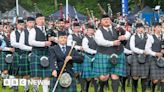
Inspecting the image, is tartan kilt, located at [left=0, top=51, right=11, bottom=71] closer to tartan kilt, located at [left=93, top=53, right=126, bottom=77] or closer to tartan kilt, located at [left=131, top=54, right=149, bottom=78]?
tartan kilt, located at [left=131, top=54, right=149, bottom=78]

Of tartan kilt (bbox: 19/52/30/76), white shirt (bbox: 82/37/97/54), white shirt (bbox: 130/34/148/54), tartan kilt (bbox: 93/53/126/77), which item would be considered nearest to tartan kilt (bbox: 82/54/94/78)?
white shirt (bbox: 82/37/97/54)

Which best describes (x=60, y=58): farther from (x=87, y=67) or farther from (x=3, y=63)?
(x=3, y=63)

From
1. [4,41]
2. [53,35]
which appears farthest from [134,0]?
[53,35]

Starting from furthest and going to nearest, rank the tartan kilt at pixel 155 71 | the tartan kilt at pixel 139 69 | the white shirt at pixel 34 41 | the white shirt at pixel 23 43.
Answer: the tartan kilt at pixel 139 69, the tartan kilt at pixel 155 71, the white shirt at pixel 23 43, the white shirt at pixel 34 41

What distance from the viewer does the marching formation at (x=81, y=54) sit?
10219mm

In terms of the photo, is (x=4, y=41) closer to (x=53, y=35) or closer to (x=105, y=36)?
(x=53, y=35)

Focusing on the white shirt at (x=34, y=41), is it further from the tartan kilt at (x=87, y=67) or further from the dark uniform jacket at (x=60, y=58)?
the tartan kilt at (x=87, y=67)

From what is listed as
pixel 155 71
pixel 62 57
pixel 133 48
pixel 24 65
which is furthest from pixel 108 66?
pixel 24 65

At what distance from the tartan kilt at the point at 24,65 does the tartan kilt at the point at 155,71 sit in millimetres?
2589

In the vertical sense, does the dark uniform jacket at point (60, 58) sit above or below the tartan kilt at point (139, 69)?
above

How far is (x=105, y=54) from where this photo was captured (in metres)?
11.0

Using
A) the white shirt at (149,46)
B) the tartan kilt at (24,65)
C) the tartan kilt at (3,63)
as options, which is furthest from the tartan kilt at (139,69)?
the tartan kilt at (3,63)

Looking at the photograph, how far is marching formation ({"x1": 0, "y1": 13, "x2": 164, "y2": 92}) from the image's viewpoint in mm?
10219

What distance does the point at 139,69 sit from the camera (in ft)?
43.4
